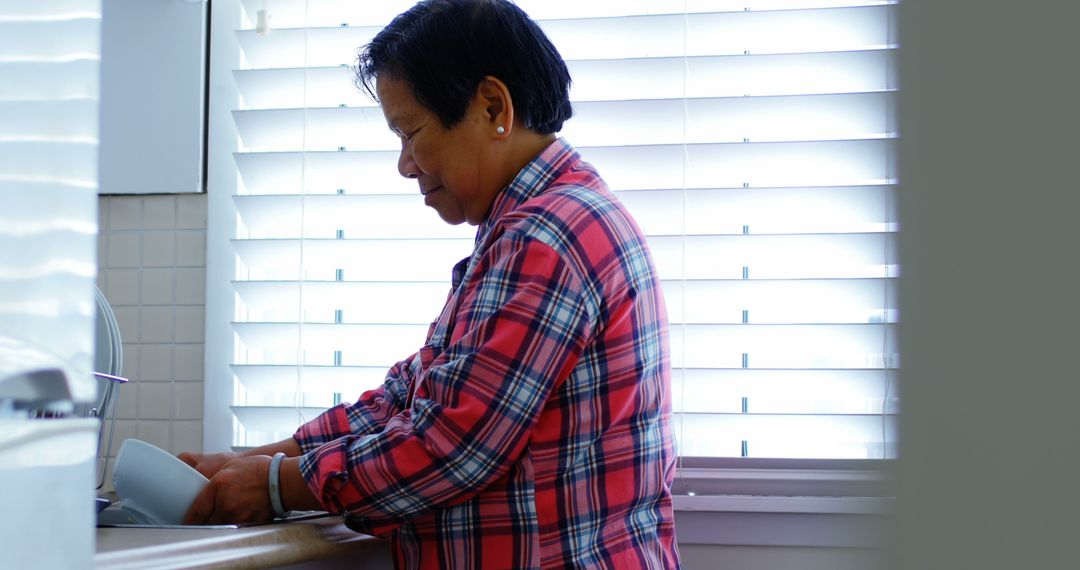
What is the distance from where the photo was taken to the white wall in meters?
0.09

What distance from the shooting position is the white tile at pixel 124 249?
6.91 feet

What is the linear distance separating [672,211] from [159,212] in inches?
41.3

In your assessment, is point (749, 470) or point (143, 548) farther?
point (749, 470)

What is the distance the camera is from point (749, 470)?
1873mm

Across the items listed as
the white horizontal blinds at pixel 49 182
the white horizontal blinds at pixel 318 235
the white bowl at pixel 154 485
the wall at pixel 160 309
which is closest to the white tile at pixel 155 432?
the wall at pixel 160 309

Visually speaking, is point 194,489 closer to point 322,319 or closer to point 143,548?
point 143,548

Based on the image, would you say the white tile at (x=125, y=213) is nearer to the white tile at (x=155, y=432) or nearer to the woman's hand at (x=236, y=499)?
the white tile at (x=155, y=432)

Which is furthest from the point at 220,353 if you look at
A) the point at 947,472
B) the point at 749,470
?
the point at 947,472

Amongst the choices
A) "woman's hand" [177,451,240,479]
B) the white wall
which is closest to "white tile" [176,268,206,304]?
"woman's hand" [177,451,240,479]

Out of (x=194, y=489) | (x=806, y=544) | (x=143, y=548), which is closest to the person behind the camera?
(x=143, y=548)

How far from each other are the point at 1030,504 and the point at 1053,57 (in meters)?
0.04

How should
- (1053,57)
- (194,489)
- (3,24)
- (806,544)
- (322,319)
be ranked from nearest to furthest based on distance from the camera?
(1053,57) < (3,24) < (194,489) < (806,544) < (322,319)

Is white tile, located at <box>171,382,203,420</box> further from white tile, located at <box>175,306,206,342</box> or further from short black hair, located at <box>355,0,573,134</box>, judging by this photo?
short black hair, located at <box>355,0,573,134</box>

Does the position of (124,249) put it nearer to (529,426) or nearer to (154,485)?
(154,485)
